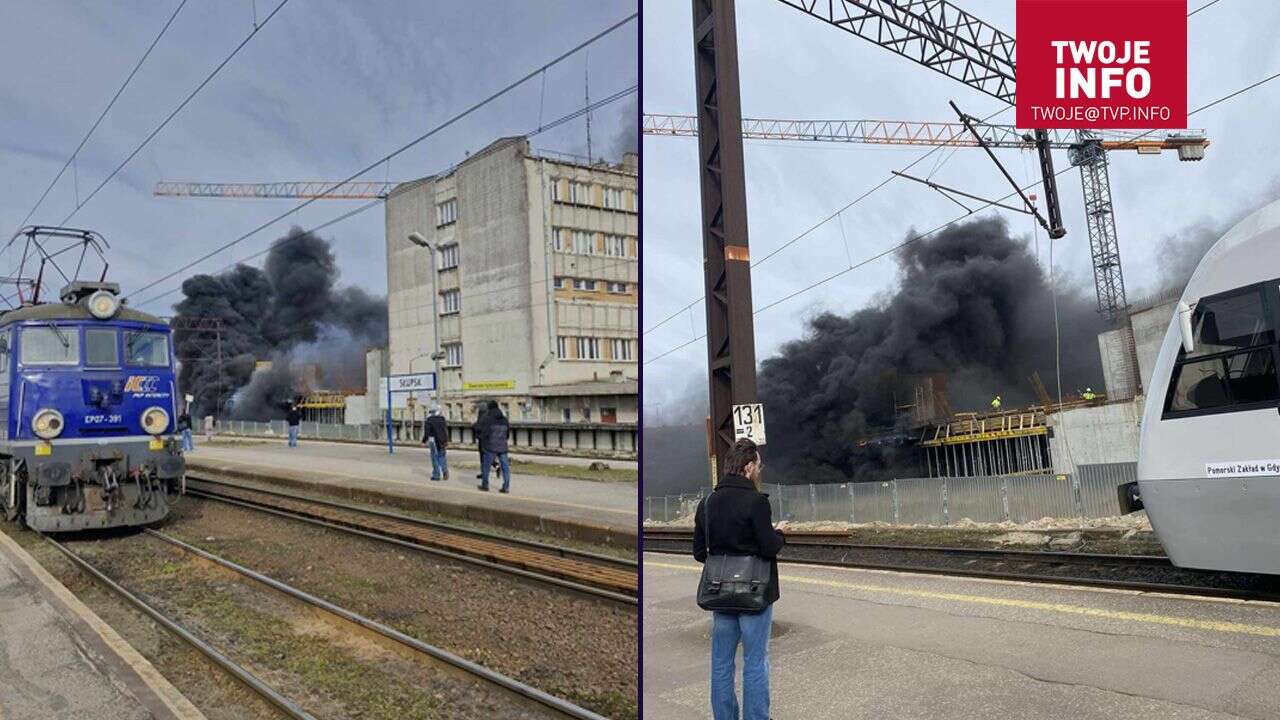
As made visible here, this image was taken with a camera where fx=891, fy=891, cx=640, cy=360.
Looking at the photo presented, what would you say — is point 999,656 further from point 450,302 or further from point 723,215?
point 450,302

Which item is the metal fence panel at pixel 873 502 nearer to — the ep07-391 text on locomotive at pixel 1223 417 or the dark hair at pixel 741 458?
the ep07-391 text on locomotive at pixel 1223 417

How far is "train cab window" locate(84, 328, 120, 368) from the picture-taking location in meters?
12.5

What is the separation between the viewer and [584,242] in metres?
8.05

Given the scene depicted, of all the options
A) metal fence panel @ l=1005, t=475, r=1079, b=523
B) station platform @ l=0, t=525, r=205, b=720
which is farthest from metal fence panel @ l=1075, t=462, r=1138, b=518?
station platform @ l=0, t=525, r=205, b=720

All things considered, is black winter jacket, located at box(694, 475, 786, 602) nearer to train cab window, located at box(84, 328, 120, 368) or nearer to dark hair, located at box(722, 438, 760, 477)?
dark hair, located at box(722, 438, 760, 477)

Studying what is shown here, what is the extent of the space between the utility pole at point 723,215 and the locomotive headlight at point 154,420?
9492 mm

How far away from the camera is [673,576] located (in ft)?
39.1

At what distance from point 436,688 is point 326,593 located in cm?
359

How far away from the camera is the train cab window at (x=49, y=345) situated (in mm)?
11930

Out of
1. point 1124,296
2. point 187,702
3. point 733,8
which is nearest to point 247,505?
point 187,702

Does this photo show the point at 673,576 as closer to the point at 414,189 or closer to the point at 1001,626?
the point at 1001,626

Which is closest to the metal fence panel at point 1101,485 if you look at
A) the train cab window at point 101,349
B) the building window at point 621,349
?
the building window at point 621,349

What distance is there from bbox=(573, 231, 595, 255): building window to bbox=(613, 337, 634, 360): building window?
3.18 ft

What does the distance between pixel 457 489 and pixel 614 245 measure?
9727 mm
